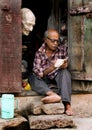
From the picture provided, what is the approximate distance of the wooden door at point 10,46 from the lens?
5906 millimetres

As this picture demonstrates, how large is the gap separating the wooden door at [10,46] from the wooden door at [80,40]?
2.62ft

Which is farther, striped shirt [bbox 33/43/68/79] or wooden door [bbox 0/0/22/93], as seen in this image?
striped shirt [bbox 33/43/68/79]

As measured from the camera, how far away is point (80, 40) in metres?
6.18

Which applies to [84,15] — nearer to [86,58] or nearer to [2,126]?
[86,58]

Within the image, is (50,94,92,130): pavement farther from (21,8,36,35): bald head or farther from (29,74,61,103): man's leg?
(21,8,36,35): bald head

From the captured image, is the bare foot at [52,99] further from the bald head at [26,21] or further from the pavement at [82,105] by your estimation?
the bald head at [26,21]

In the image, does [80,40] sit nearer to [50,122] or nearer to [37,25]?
[50,122]

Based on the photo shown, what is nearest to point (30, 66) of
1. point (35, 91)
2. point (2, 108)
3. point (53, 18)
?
point (53, 18)

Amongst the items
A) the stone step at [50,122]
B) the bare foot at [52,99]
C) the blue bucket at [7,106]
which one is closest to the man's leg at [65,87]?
the bare foot at [52,99]

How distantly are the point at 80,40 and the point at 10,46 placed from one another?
3.41 feet

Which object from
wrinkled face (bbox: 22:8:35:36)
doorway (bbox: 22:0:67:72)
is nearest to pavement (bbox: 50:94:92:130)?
wrinkled face (bbox: 22:8:35:36)

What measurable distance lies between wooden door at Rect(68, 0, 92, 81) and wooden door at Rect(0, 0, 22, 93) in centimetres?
80

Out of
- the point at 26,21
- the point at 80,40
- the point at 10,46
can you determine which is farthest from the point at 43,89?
the point at 26,21

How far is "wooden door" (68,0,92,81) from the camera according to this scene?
612 centimetres
